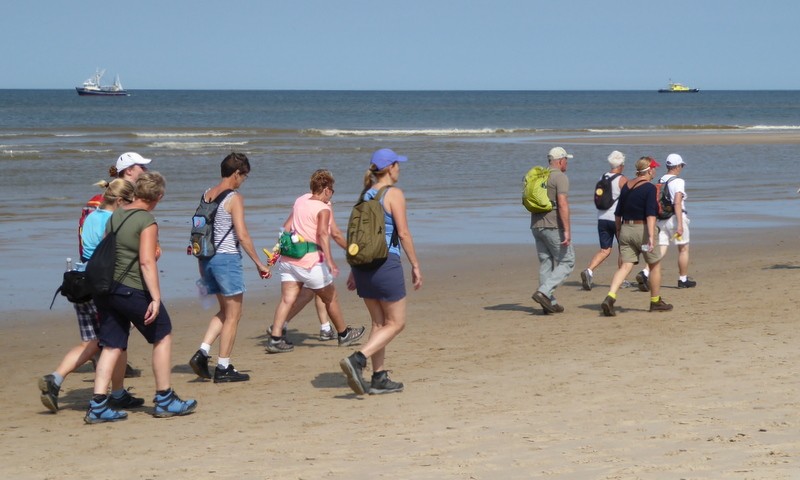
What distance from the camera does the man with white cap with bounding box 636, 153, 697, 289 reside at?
10.4m

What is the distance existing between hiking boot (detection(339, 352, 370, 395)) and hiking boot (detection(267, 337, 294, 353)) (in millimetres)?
1881

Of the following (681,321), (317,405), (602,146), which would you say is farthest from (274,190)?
(602,146)

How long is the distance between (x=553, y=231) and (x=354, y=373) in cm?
356

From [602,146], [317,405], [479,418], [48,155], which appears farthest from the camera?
[602,146]

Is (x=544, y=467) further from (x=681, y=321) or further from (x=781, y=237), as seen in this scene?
(x=781, y=237)

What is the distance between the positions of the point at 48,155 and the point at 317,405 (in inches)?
1145

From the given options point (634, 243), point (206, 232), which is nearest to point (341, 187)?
point (634, 243)

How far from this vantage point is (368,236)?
6.30 meters

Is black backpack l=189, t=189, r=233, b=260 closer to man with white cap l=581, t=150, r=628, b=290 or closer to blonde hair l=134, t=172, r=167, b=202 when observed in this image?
blonde hair l=134, t=172, r=167, b=202

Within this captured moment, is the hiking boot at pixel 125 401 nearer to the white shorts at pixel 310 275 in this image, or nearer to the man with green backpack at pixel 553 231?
the white shorts at pixel 310 275

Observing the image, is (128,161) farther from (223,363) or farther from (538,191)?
(538,191)

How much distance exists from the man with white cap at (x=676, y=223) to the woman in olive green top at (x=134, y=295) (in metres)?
5.71

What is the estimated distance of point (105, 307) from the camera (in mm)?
6051

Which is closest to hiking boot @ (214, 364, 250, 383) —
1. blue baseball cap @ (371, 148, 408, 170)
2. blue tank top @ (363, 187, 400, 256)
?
blue tank top @ (363, 187, 400, 256)
